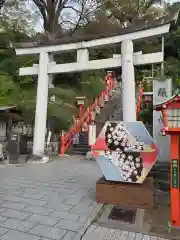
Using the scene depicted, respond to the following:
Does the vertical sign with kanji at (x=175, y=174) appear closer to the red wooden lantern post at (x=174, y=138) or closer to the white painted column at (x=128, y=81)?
the red wooden lantern post at (x=174, y=138)

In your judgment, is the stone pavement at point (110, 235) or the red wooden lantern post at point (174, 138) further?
the red wooden lantern post at point (174, 138)

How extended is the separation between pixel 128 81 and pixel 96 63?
158 centimetres

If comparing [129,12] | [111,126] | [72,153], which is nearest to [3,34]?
[72,153]

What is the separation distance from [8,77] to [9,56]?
3882 mm

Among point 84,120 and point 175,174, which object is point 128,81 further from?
point 84,120

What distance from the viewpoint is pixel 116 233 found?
337cm

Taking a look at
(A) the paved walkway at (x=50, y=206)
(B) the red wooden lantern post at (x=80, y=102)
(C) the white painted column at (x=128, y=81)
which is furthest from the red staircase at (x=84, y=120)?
(C) the white painted column at (x=128, y=81)

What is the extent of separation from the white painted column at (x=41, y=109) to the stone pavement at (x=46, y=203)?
188 centimetres

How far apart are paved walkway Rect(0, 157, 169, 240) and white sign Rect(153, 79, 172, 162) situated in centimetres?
233

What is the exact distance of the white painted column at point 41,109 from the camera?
9.59 m

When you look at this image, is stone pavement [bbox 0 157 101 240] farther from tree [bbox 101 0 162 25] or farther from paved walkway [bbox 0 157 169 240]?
tree [bbox 101 0 162 25]

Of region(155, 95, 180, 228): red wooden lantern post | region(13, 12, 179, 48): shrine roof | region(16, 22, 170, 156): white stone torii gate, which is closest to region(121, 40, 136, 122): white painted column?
region(16, 22, 170, 156): white stone torii gate

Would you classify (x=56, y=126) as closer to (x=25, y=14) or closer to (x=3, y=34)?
(x=3, y=34)

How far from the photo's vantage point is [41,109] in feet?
31.9
